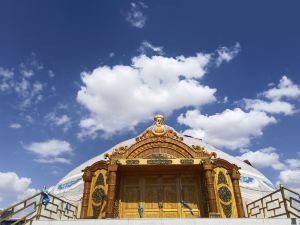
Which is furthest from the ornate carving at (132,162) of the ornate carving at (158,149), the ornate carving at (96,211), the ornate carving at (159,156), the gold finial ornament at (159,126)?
the ornate carving at (96,211)

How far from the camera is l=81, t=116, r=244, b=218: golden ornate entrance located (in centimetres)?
1320

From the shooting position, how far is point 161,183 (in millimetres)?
13945

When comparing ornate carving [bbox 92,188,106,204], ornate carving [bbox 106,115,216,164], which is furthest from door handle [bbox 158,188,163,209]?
ornate carving [bbox 92,188,106,204]

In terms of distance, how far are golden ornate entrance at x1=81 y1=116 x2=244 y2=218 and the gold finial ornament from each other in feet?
0.49

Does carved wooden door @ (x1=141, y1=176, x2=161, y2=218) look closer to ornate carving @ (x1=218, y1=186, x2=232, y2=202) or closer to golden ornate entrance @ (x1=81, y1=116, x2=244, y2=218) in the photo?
golden ornate entrance @ (x1=81, y1=116, x2=244, y2=218)

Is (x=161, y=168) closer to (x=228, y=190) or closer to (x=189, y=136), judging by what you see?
(x=228, y=190)

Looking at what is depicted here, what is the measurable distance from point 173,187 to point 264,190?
14690 mm

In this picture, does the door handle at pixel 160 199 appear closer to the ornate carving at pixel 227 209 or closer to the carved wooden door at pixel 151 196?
the carved wooden door at pixel 151 196

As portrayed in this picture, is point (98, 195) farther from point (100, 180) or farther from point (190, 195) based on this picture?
point (190, 195)

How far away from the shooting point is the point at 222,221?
28.3 ft

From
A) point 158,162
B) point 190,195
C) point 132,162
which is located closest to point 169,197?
point 190,195

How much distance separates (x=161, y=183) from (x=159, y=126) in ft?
10.0

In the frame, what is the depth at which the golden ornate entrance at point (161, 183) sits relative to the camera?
13203 millimetres

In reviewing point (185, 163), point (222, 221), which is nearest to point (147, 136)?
point (185, 163)
